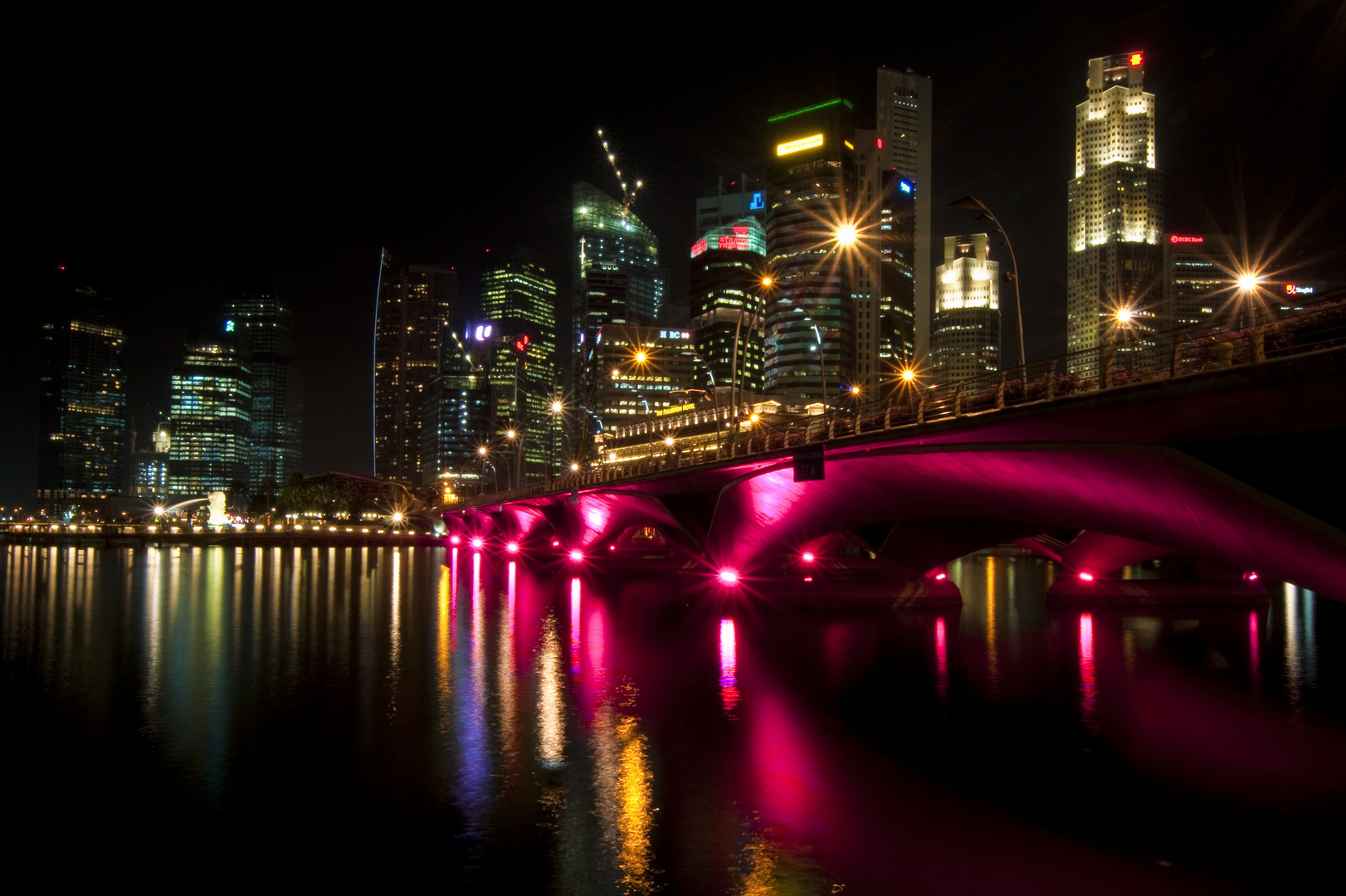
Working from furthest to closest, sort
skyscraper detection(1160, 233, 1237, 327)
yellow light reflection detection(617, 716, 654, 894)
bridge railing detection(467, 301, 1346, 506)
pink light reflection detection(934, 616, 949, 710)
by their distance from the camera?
skyscraper detection(1160, 233, 1237, 327) → pink light reflection detection(934, 616, 949, 710) → bridge railing detection(467, 301, 1346, 506) → yellow light reflection detection(617, 716, 654, 894)

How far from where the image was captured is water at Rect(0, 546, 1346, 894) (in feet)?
39.1

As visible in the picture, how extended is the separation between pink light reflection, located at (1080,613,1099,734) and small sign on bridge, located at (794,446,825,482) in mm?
10245

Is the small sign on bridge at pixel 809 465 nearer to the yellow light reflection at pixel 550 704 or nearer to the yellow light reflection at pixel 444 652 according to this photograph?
the yellow light reflection at pixel 550 704

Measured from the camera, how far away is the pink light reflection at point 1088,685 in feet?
66.6

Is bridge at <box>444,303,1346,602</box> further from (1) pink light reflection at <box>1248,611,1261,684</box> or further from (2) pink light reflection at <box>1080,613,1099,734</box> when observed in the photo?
(2) pink light reflection at <box>1080,613,1099,734</box>

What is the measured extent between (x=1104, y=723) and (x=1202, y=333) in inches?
336

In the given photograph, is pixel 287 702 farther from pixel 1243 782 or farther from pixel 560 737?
pixel 1243 782

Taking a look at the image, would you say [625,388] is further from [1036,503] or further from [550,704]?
[550,704]

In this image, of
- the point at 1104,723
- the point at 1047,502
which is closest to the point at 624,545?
the point at 1047,502

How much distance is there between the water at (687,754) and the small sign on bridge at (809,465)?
5.89m

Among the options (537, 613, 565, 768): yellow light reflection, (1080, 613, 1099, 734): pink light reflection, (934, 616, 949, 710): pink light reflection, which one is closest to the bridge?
(1080, 613, 1099, 734): pink light reflection

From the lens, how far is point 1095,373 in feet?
79.8

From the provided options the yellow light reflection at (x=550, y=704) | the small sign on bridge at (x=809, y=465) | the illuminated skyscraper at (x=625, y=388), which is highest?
the illuminated skyscraper at (x=625, y=388)

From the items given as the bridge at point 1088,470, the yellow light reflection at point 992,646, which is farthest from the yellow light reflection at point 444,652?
the yellow light reflection at point 992,646
